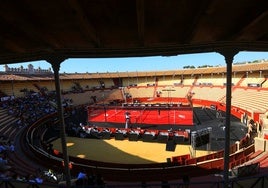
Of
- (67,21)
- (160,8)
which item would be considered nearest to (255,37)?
(160,8)

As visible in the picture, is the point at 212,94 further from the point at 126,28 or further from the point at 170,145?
the point at 126,28

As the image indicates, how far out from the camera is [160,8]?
375 centimetres

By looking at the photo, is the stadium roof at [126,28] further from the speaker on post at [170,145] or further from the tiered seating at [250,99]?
the tiered seating at [250,99]

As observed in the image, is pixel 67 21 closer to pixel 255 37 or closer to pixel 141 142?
pixel 255 37

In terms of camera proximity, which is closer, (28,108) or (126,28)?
(126,28)

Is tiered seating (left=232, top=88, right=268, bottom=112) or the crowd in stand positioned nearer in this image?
the crowd in stand

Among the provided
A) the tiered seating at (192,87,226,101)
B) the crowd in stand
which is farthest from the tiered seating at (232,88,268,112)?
the crowd in stand

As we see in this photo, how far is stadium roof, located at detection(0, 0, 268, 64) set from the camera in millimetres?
3656

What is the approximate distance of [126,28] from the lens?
4727mm

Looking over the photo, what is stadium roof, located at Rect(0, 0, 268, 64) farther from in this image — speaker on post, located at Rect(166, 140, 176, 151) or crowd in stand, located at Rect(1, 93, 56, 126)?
crowd in stand, located at Rect(1, 93, 56, 126)

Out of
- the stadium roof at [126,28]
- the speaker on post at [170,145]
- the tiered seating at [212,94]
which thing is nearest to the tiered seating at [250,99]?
the tiered seating at [212,94]

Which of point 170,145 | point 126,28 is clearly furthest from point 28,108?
point 126,28

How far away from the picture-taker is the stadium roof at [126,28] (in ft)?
12.0

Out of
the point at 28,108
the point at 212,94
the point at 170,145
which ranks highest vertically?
the point at 212,94
